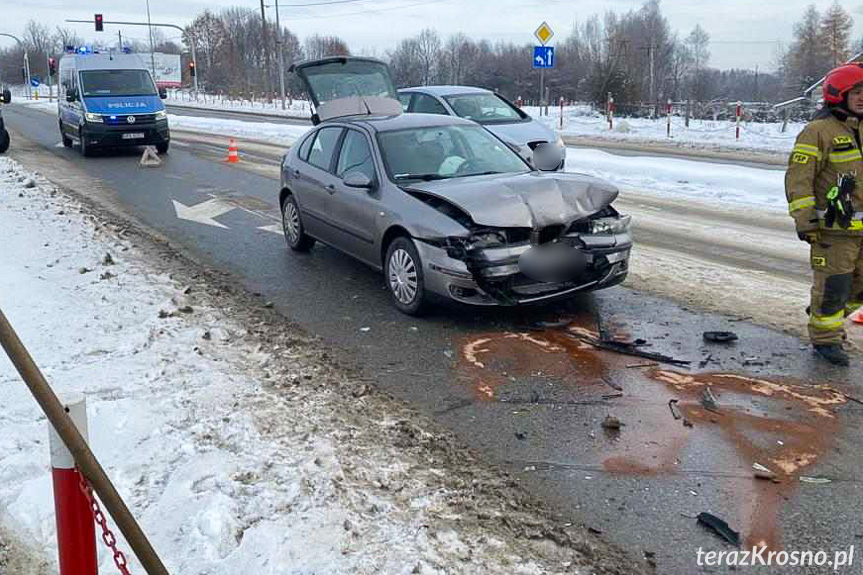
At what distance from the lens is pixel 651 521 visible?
367cm

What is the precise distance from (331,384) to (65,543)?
9.26ft

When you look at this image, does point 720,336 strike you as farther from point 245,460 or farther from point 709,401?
point 245,460

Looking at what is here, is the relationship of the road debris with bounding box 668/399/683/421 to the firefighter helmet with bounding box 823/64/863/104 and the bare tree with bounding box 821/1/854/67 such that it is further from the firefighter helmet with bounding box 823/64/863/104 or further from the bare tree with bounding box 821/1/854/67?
the bare tree with bounding box 821/1/854/67

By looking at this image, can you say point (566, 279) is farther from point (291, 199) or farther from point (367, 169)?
point (291, 199)

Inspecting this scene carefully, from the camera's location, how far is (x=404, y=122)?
7.84 meters

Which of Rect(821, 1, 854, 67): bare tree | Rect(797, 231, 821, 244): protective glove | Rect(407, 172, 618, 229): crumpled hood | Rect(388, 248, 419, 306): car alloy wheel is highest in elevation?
Rect(821, 1, 854, 67): bare tree

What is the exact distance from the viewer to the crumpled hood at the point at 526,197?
618cm

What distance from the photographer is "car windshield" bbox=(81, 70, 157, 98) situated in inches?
789

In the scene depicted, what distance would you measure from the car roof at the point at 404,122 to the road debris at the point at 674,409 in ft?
12.8

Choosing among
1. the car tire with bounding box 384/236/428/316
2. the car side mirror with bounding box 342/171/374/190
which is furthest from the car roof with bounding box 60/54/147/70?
the car tire with bounding box 384/236/428/316

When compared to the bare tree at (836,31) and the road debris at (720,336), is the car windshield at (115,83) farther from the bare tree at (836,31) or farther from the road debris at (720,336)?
the bare tree at (836,31)

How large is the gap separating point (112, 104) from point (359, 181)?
584 inches

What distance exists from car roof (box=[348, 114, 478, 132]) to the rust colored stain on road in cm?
253

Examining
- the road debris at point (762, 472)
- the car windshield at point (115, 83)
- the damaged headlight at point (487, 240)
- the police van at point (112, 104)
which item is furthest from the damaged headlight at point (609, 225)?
the car windshield at point (115, 83)
